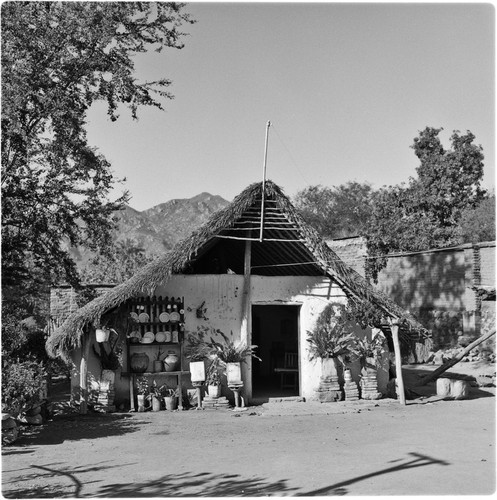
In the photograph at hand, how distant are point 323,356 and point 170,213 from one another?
7407cm

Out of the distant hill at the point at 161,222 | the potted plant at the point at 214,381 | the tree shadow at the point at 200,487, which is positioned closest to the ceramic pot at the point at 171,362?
the potted plant at the point at 214,381

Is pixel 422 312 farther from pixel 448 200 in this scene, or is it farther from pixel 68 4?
pixel 68 4

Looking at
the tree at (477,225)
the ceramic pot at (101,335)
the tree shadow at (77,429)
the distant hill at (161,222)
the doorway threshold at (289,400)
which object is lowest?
the tree shadow at (77,429)

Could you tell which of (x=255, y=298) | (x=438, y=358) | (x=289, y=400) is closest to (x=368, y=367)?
(x=289, y=400)

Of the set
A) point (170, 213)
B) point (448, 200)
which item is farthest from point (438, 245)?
point (170, 213)

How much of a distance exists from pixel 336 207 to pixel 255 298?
120ft

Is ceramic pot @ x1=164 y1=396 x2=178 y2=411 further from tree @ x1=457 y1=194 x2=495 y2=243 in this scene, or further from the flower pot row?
tree @ x1=457 y1=194 x2=495 y2=243

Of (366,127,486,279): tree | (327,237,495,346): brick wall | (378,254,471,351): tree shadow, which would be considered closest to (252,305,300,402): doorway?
(327,237,495,346): brick wall

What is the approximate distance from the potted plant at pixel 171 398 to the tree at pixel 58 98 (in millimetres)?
3686

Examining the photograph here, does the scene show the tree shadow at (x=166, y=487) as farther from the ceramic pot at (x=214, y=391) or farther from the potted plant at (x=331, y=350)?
the potted plant at (x=331, y=350)

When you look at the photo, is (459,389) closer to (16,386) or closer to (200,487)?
(200,487)

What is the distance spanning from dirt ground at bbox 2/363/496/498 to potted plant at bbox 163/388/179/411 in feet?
1.15

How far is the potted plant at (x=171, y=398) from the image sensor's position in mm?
11891

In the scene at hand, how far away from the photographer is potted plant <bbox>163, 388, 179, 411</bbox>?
11.9m
